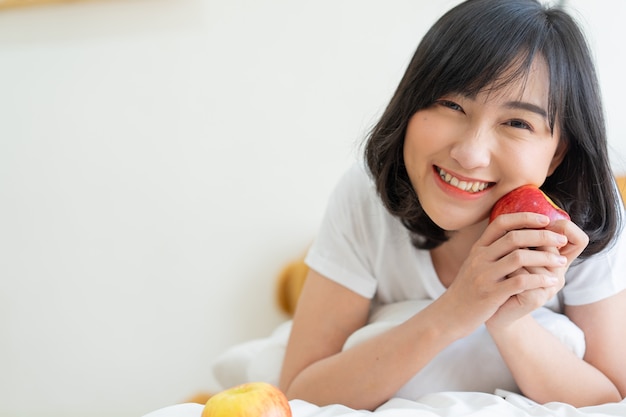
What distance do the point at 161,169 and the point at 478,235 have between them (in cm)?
94

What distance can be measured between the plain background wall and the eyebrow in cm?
74

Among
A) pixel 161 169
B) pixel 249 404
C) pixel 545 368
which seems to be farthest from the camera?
pixel 161 169

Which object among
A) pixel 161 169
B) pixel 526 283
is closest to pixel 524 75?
pixel 526 283

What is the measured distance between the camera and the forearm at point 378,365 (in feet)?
3.23

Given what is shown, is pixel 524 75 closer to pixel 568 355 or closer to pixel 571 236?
pixel 571 236

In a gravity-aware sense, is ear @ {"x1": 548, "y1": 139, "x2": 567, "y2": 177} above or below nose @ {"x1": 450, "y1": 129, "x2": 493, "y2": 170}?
below

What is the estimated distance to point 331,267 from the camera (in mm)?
1140

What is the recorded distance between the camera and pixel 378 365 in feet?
3.33

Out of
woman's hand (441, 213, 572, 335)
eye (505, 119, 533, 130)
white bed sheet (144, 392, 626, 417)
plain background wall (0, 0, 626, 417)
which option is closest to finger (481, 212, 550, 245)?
woman's hand (441, 213, 572, 335)

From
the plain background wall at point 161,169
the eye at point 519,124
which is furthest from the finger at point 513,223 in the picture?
the plain background wall at point 161,169

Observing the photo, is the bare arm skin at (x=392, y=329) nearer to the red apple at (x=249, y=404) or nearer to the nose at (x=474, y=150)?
the nose at (x=474, y=150)

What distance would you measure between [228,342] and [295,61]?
76 cm

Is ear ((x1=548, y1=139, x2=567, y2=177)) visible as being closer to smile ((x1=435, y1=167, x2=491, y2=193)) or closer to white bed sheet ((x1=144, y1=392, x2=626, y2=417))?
smile ((x1=435, y1=167, x2=491, y2=193))

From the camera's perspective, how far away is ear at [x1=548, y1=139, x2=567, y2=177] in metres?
0.98
